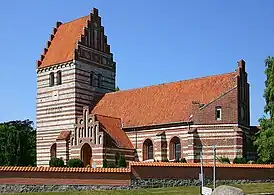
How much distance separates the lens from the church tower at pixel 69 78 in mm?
48688

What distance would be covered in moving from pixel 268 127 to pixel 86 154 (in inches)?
612

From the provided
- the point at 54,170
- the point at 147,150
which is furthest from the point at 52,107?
the point at 54,170

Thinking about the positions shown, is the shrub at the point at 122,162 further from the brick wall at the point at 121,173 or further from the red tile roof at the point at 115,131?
the brick wall at the point at 121,173

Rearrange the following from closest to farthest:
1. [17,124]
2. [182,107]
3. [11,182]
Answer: [11,182], [182,107], [17,124]

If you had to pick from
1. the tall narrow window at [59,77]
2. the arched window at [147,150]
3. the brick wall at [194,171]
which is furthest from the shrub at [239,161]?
the tall narrow window at [59,77]

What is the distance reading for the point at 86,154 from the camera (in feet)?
144

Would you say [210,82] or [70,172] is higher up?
[210,82]

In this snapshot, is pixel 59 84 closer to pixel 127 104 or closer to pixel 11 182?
pixel 127 104

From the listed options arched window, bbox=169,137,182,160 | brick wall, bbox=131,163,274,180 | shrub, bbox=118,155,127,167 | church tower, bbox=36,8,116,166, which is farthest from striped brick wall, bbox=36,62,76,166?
brick wall, bbox=131,163,274,180

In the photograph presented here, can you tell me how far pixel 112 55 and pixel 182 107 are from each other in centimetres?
1260

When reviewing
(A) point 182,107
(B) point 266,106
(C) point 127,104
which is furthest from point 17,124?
(B) point 266,106

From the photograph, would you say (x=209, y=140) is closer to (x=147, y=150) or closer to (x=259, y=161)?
A: (x=259, y=161)

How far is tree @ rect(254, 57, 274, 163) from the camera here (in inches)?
1478

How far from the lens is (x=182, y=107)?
4400 centimetres
